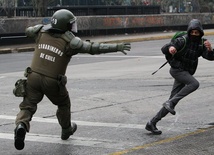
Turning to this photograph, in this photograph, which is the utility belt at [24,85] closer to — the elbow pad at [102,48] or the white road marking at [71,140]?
the elbow pad at [102,48]

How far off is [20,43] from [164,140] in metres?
22.3

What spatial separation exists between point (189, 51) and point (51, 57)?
2.03 m

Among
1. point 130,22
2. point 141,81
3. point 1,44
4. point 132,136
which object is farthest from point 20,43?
point 132,136

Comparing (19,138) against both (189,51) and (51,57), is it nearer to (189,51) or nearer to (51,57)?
(51,57)

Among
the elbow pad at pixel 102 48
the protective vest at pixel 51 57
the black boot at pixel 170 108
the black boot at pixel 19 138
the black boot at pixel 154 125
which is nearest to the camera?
the black boot at pixel 19 138

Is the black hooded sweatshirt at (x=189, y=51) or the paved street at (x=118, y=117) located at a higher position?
the black hooded sweatshirt at (x=189, y=51)

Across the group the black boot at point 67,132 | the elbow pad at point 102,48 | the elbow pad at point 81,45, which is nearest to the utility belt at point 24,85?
the elbow pad at point 81,45

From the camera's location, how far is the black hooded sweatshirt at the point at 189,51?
7605 millimetres

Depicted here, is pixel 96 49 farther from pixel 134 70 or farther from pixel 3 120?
pixel 134 70

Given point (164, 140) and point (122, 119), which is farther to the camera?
point (122, 119)

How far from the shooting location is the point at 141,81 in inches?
542

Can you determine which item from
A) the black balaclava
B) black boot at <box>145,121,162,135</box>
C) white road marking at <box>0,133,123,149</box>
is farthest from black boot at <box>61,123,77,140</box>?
the black balaclava

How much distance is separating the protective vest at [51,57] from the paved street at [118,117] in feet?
3.47

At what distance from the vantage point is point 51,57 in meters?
6.93
